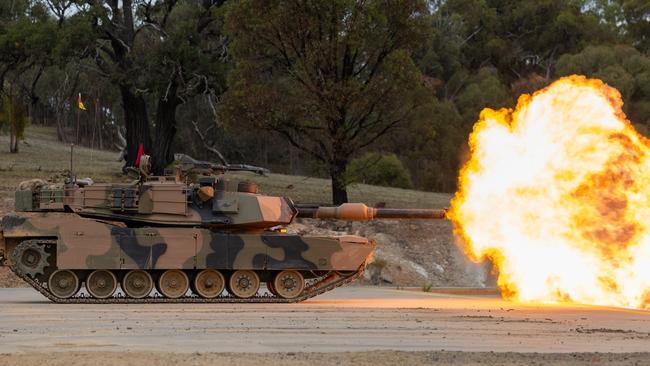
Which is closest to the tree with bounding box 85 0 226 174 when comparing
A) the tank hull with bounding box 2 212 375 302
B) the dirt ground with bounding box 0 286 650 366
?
the tank hull with bounding box 2 212 375 302

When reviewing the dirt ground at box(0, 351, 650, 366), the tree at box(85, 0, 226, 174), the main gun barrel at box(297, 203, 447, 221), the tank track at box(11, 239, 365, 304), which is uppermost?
the tree at box(85, 0, 226, 174)

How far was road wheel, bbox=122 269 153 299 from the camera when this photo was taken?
2694 cm

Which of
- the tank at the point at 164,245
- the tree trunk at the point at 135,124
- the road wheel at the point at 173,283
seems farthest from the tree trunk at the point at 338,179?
the road wheel at the point at 173,283

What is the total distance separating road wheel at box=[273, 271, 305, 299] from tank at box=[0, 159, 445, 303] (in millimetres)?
28

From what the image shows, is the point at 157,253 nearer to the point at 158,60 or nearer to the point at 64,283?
the point at 64,283

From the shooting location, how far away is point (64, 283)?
26688mm

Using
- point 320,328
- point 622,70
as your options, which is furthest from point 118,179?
point 622,70

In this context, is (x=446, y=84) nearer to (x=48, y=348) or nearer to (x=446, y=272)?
(x=446, y=272)

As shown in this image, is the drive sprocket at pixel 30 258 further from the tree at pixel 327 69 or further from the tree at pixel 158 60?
the tree at pixel 158 60

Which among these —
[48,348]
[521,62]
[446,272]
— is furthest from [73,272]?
[521,62]

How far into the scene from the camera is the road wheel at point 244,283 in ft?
89.7

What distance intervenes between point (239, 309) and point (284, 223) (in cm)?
470

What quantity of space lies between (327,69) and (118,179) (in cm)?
1355

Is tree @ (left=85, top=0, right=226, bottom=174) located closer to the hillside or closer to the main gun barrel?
the hillside
